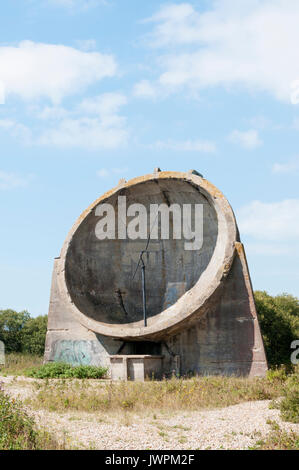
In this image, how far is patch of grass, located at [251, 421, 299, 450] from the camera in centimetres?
711

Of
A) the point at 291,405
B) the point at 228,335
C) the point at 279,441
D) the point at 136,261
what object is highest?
the point at 136,261

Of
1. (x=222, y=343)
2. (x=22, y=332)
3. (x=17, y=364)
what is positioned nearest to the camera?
(x=222, y=343)

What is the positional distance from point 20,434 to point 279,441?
3.28 m

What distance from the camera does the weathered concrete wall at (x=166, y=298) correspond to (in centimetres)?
1421

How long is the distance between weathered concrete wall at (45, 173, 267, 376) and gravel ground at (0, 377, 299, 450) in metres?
4.27

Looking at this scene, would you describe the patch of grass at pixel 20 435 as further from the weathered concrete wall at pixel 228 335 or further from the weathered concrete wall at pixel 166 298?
the weathered concrete wall at pixel 228 335

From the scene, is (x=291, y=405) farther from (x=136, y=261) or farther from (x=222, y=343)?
(x=136, y=261)

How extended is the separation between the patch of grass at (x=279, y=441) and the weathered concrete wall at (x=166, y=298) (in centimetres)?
627

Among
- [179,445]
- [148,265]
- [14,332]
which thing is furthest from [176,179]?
[14,332]

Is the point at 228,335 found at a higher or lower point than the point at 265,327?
lower

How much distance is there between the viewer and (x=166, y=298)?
16719 mm

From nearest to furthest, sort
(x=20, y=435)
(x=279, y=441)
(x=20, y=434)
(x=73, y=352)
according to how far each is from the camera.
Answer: (x=20, y=435)
(x=20, y=434)
(x=279, y=441)
(x=73, y=352)

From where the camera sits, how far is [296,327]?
21.7 metres

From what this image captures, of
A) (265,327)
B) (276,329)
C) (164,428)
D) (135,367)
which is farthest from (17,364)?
→ (164,428)
